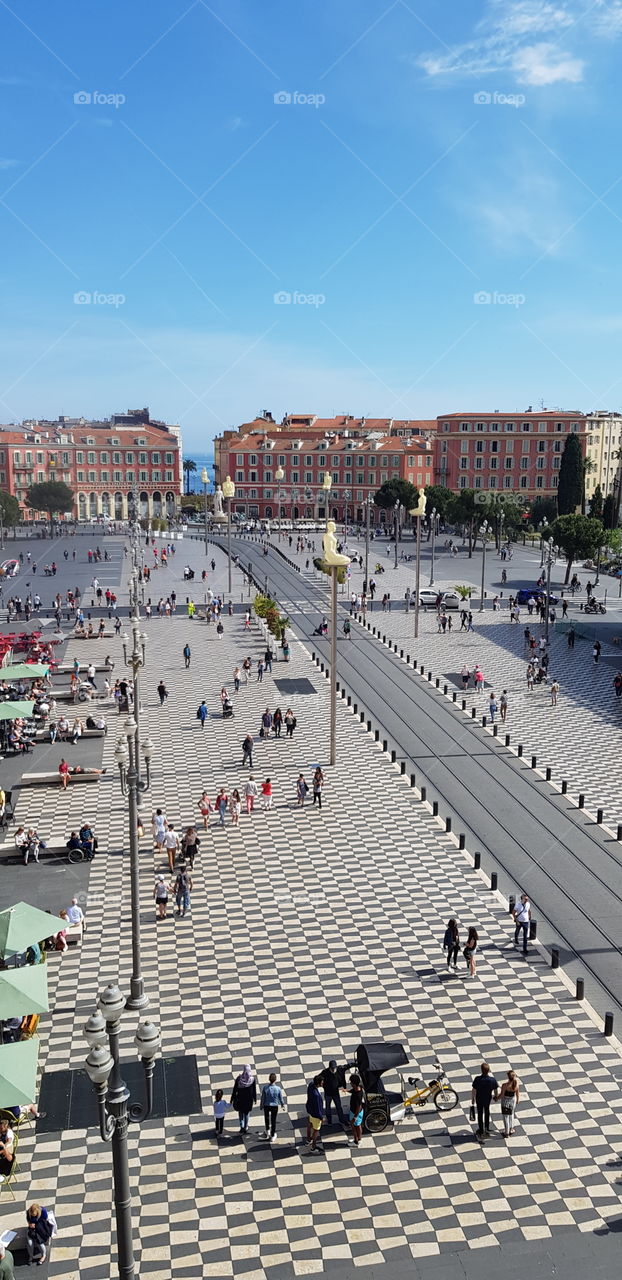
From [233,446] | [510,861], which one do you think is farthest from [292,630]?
[233,446]

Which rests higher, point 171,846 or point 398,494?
point 398,494

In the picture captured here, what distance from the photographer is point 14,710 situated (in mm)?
26875

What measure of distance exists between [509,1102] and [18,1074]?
20.9 feet

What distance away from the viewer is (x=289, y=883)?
20.9 metres

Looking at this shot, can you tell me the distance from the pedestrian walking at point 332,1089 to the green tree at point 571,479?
82.9 m

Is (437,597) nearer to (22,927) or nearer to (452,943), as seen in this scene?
(452,943)

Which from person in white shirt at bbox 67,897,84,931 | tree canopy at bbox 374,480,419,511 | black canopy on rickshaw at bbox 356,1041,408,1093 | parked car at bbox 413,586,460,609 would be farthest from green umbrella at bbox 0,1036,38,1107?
tree canopy at bbox 374,480,419,511

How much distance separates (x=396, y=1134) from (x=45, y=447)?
Result: 405ft

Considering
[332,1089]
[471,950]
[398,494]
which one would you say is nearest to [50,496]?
[398,494]

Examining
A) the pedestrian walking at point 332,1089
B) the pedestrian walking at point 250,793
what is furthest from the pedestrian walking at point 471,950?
the pedestrian walking at point 250,793

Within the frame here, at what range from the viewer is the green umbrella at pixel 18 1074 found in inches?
461

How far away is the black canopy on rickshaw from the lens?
44.1 feet

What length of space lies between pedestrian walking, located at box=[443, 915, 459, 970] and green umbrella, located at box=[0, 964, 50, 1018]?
702 cm

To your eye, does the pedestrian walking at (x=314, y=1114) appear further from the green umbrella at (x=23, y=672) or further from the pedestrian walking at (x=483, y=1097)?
the green umbrella at (x=23, y=672)
